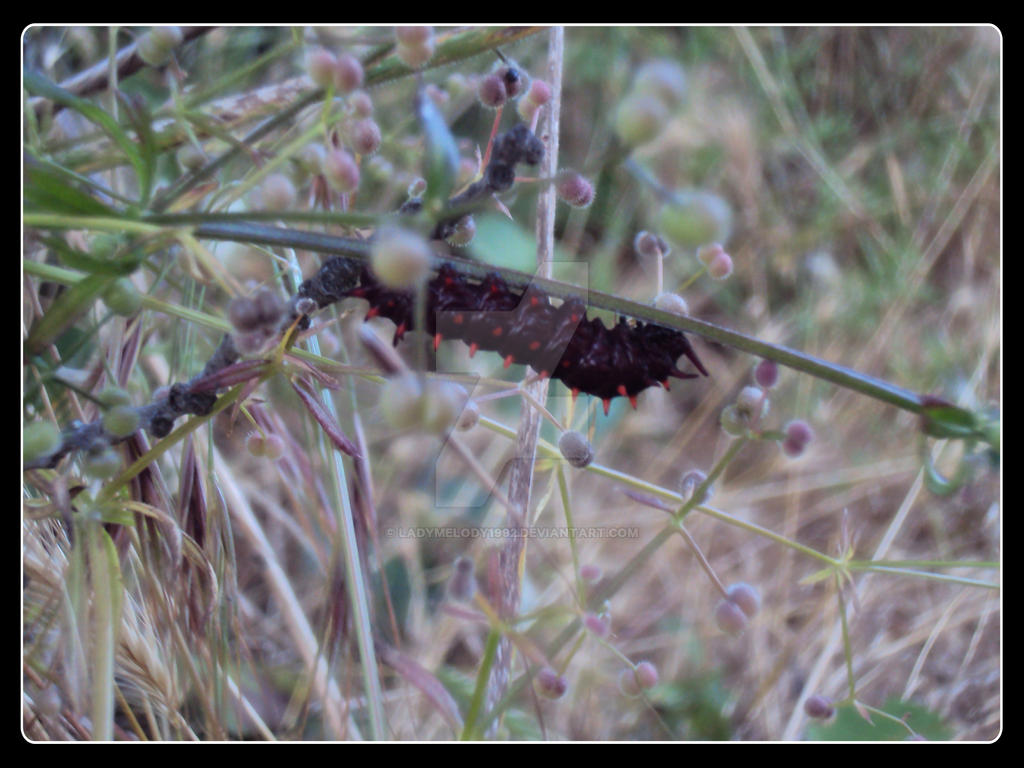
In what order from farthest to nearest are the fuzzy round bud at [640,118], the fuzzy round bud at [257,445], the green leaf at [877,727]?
the green leaf at [877,727], the fuzzy round bud at [257,445], the fuzzy round bud at [640,118]

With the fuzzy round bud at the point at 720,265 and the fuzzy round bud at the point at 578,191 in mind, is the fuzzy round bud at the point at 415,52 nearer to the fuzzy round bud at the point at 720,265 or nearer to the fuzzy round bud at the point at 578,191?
the fuzzy round bud at the point at 578,191

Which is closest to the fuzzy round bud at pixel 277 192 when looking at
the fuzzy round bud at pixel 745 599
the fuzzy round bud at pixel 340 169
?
the fuzzy round bud at pixel 340 169

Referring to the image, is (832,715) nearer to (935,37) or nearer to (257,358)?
(257,358)

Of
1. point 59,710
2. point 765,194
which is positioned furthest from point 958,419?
point 765,194

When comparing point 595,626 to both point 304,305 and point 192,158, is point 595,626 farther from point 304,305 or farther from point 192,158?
point 192,158

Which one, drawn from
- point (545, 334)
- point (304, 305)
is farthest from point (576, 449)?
point (304, 305)
